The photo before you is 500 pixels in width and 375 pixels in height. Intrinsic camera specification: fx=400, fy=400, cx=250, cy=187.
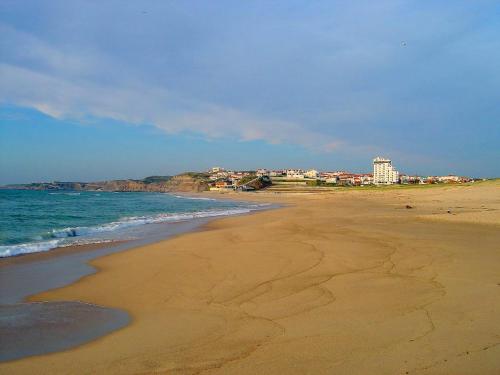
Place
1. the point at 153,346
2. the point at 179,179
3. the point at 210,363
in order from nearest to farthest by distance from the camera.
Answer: the point at 210,363
the point at 153,346
the point at 179,179

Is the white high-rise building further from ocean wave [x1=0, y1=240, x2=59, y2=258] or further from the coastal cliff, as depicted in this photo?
ocean wave [x1=0, y1=240, x2=59, y2=258]

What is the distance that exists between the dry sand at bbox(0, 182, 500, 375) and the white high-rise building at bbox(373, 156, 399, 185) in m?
131

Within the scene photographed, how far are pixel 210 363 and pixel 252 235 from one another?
411 inches

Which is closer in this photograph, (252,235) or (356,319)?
(356,319)

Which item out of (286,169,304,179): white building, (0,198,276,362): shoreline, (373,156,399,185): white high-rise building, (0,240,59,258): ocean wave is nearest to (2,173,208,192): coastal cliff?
(286,169,304,179): white building

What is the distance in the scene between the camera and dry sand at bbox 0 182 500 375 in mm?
3932

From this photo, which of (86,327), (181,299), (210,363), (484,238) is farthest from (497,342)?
(484,238)

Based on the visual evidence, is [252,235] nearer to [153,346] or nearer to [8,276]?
[8,276]

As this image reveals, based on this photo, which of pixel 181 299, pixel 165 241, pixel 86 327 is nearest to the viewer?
pixel 86 327

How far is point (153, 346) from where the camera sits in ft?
14.7

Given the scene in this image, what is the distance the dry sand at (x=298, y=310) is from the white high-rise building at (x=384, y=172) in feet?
431

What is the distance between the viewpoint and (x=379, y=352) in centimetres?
404

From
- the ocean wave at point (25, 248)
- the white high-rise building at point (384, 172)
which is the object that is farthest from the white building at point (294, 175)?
the ocean wave at point (25, 248)

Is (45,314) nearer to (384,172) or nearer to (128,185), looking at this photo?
(384,172)
